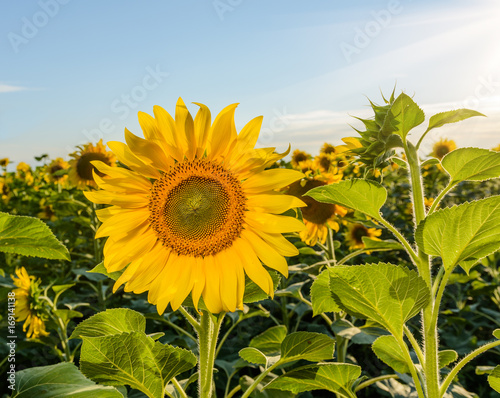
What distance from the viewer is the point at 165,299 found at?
1228 mm

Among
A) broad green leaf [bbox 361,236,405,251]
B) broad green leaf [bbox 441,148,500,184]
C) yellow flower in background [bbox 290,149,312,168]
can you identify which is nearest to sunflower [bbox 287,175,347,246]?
broad green leaf [bbox 361,236,405,251]

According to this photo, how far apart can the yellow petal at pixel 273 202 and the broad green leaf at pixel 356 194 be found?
0.13 meters

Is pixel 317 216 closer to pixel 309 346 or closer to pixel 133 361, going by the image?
pixel 309 346

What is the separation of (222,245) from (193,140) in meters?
0.32

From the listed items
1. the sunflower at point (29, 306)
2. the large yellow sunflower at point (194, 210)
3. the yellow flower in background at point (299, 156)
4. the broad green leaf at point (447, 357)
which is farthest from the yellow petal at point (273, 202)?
the yellow flower in background at point (299, 156)

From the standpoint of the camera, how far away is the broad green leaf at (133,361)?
3.73 ft

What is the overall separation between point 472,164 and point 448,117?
15 cm

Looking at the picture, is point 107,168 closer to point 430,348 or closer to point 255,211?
point 255,211

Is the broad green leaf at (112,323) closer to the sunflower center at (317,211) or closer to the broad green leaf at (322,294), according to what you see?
the broad green leaf at (322,294)

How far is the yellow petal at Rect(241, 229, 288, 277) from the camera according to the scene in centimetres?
118

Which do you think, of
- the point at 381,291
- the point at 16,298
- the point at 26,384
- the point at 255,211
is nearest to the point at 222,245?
the point at 255,211

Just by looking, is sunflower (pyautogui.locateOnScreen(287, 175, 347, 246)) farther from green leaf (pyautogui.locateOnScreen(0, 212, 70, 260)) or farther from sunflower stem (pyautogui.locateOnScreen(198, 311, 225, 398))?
green leaf (pyautogui.locateOnScreen(0, 212, 70, 260))

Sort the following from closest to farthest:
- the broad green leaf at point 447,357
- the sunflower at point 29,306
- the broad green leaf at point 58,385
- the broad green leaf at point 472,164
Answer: the broad green leaf at point 58,385
the broad green leaf at point 472,164
the broad green leaf at point 447,357
the sunflower at point 29,306

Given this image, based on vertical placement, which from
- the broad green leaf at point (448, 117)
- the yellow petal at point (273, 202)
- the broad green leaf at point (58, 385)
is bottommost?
the broad green leaf at point (58, 385)
